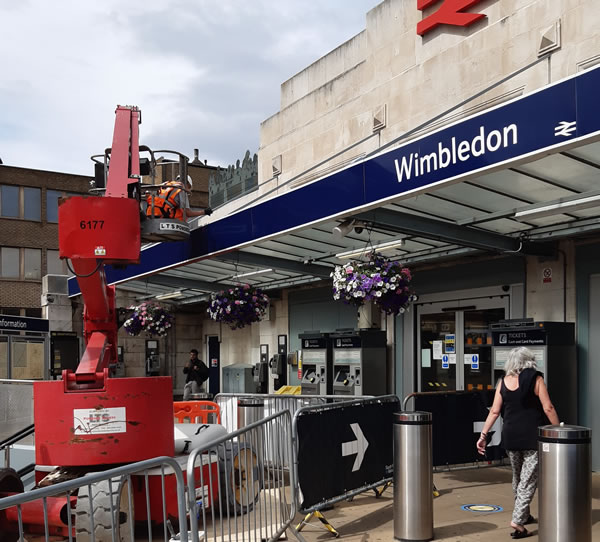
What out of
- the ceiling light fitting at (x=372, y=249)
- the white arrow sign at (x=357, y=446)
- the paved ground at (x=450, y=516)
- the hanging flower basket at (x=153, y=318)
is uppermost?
the ceiling light fitting at (x=372, y=249)

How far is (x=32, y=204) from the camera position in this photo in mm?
38812

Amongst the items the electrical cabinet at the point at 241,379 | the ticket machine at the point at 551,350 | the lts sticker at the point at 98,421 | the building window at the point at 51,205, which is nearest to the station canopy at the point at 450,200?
the ticket machine at the point at 551,350

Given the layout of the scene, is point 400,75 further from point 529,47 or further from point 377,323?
point 377,323

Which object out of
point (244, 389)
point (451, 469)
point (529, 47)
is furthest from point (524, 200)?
point (244, 389)

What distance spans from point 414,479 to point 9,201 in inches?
1413

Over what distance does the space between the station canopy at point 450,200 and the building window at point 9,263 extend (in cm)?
2520

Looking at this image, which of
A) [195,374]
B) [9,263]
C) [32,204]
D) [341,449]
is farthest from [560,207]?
[32,204]

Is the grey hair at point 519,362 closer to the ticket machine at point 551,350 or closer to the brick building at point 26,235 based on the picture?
the ticket machine at point 551,350

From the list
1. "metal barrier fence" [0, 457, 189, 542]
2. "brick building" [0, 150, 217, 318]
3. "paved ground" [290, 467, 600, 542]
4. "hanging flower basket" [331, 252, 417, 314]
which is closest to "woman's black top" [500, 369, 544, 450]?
"paved ground" [290, 467, 600, 542]

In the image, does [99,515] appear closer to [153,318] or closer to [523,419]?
[523,419]

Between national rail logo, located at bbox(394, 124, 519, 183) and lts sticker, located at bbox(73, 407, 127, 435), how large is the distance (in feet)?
13.1

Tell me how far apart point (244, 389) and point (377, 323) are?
584 centimetres

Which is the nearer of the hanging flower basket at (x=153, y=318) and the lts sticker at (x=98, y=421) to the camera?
the lts sticker at (x=98, y=421)

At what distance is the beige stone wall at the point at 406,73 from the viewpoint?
10.3 m
